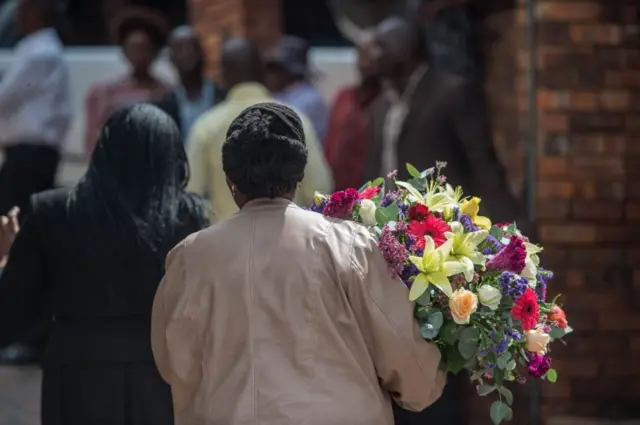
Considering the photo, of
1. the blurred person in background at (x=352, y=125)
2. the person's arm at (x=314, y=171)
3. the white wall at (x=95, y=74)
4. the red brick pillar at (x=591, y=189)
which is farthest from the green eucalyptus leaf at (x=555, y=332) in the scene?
the white wall at (x=95, y=74)

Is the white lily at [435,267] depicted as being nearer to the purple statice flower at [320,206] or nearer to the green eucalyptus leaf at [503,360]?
the green eucalyptus leaf at [503,360]

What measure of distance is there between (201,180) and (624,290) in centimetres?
222

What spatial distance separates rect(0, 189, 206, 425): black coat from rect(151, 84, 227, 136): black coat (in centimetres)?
405

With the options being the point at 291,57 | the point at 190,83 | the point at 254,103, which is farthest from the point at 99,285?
the point at 291,57

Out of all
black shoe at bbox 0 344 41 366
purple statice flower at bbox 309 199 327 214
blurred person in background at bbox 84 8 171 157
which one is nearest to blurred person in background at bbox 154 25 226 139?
blurred person in background at bbox 84 8 171 157

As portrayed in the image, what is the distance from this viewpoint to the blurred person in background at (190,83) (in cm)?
948

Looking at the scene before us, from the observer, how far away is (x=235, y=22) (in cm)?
1036

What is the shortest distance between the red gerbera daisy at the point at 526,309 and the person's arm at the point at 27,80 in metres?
5.74

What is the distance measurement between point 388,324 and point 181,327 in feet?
1.73

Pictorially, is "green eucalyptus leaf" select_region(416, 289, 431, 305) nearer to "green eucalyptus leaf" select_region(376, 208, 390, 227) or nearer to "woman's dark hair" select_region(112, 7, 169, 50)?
"green eucalyptus leaf" select_region(376, 208, 390, 227)

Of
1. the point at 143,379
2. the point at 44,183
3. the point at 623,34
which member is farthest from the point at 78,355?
the point at 44,183

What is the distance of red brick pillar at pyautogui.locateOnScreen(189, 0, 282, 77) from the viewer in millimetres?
10312

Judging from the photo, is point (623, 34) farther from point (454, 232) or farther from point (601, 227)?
point (454, 232)

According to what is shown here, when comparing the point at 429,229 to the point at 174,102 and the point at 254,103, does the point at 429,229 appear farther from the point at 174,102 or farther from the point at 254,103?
the point at 174,102
